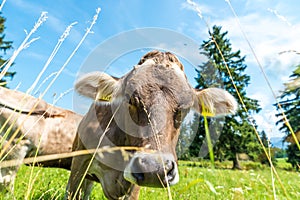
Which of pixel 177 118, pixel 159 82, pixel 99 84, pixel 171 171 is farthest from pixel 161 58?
pixel 171 171

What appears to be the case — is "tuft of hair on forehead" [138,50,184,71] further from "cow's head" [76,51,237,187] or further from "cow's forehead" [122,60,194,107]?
"cow's forehead" [122,60,194,107]

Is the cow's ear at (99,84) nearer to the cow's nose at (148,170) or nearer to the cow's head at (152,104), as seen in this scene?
the cow's head at (152,104)

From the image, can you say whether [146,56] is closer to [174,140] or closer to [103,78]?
[103,78]

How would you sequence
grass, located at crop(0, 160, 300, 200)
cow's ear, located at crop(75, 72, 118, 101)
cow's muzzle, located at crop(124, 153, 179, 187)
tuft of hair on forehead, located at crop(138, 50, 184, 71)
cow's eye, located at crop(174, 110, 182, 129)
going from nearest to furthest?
grass, located at crop(0, 160, 300, 200) < cow's muzzle, located at crop(124, 153, 179, 187) < cow's eye, located at crop(174, 110, 182, 129) < tuft of hair on forehead, located at crop(138, 50, 184, 71) < cow's ear, located at crop(75, 72, 118, 101)

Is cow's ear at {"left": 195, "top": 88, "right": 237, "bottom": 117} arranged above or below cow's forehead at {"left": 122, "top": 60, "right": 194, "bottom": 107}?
above

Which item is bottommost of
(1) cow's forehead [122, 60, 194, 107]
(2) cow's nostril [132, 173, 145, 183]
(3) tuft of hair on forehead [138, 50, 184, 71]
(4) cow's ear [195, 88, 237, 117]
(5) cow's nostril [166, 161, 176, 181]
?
(2) cow's nostril [132, 173, 145, 183]

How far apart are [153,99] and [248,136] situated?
32.1 metres

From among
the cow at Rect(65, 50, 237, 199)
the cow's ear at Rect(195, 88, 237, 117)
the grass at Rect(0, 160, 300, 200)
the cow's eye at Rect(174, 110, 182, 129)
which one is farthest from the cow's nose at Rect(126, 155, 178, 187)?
the cow's ear at Rect(195, 88, 237, 117)

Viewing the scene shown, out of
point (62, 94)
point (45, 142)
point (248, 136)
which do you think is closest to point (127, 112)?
point (62, 94)

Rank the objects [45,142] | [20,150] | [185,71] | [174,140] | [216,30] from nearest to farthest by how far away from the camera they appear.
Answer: [174,140] → [185,71] → [20,150] → [45,142] → [216,30]

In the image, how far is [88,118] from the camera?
4.42 m

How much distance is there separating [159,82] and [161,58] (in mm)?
709

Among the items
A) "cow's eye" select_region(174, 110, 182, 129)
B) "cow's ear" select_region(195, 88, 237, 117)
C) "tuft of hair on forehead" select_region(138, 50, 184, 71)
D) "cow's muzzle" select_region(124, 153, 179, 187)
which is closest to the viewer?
"cow's muzzle" select_region(124, 153, 179, 187)

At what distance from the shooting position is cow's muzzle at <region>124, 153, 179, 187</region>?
240cm
